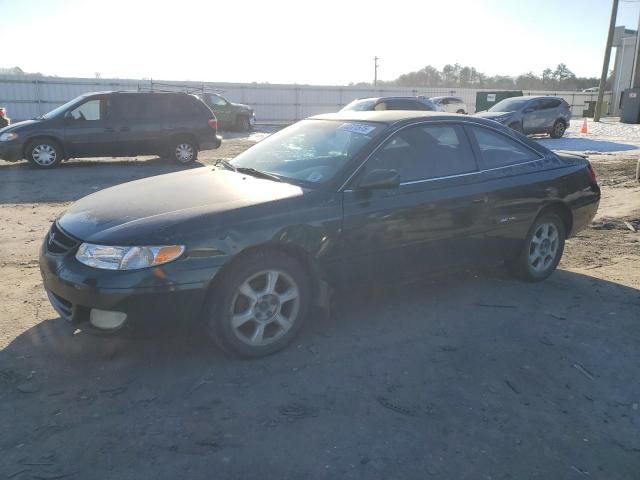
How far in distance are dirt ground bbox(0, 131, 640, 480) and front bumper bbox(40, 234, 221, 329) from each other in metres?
0.19

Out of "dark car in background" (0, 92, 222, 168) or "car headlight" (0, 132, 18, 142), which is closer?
"car headlight" (0, 132, 18, 142)

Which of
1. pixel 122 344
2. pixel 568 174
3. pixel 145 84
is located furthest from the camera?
pixel 145 84

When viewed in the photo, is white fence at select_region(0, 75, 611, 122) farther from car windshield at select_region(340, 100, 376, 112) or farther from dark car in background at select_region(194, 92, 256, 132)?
car windshield at select_region(340, 100, 376, 112)

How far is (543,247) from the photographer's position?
5.30 metres

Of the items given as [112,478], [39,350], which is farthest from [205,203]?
[112,478]

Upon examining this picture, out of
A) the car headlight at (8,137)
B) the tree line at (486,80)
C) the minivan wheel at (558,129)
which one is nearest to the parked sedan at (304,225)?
the car headlight at (8,137)

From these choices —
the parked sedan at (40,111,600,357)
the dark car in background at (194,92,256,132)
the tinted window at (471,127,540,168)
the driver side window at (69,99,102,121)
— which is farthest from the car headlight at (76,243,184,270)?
the dark car in background at (194,92,256,132)

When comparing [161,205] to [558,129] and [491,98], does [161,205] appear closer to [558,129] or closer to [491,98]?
[558,129]

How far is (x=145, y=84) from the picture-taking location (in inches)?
1191

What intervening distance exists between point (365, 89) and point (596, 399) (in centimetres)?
3520

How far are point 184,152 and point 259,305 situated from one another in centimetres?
1099

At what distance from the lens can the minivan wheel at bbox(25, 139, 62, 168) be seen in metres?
12.2

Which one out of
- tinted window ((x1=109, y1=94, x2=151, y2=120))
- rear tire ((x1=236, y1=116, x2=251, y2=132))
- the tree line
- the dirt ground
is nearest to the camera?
the dirt ground

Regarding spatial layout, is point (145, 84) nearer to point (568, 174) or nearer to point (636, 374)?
point (568, 174)
